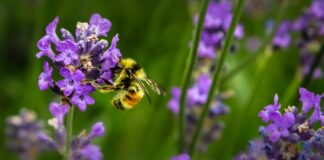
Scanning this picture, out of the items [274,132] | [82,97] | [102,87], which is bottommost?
[274,132]

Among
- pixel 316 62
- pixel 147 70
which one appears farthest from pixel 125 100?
pixel 147 70

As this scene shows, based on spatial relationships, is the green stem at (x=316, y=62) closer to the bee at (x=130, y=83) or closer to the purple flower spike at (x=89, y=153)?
the bee at (x=130, y=83)

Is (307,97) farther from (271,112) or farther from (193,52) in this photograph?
(193,52)

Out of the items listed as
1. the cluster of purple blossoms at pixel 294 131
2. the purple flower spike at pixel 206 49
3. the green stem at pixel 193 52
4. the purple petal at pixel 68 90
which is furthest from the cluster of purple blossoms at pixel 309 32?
the purple petal at pixel 68 90

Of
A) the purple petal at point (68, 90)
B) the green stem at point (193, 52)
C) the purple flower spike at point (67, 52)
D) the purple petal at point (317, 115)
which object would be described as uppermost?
the green stem at point (193, 52)

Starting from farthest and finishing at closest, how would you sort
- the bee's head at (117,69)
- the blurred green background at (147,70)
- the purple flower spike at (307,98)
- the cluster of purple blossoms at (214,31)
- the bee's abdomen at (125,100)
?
the blurred green background at (147,70), the cluster of purple blossoms at (214,31), the bee's abdomen at (125,100), the bee's head at (117,69), the purple flower spike at (307,98)

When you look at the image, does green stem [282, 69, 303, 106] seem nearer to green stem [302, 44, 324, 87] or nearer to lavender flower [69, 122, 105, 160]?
green stem [302, 44, 324, 87]
